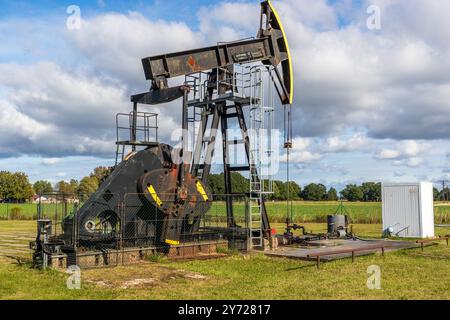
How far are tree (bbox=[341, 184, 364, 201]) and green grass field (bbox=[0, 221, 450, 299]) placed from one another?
10824 centimetres

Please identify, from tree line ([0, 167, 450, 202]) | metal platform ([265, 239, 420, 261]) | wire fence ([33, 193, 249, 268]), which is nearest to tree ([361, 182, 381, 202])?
tree line ([0, 167, 450, 202])

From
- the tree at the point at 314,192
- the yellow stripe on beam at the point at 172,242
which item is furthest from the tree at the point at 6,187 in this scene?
the yellow stripe on beam at the point at 172,242

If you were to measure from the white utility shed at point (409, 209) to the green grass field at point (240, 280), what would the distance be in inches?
279

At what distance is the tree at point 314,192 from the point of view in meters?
117

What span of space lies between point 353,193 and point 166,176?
111 meters

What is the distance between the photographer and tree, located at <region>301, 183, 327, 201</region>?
11744cm

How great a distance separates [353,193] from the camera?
118 metres

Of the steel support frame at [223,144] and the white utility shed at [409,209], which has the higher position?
the steel support frame at [223,144]

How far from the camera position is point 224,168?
14.0 m

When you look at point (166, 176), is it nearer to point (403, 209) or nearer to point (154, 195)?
point (154, 195)

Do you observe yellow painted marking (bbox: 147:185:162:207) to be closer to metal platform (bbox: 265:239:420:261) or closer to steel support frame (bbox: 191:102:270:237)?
steel support frame (bbox: 191:102:270:237)

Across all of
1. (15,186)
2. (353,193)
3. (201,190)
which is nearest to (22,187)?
(15,186)

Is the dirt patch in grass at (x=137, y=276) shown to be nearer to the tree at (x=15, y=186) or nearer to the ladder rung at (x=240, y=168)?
the ladder rung at (x=240, y=168)
